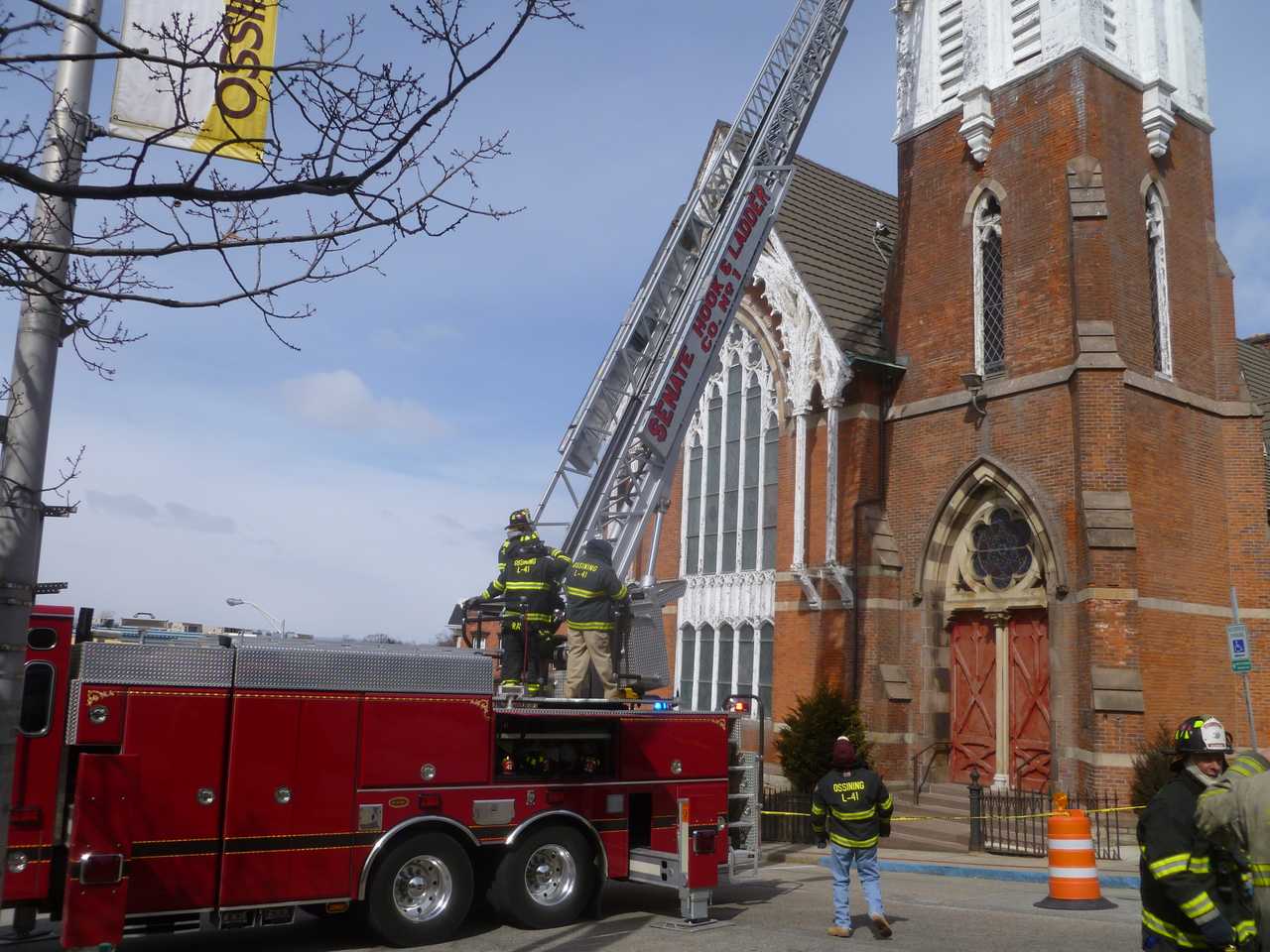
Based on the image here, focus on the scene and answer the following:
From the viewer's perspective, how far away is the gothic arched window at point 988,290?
1902 cm

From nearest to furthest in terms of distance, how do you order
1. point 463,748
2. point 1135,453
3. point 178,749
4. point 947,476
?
point 178,749 < point 463,748 < point 1135,453 < point 947,476

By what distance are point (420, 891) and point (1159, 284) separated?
1496 cm

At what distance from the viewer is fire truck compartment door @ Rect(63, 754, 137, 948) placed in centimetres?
755

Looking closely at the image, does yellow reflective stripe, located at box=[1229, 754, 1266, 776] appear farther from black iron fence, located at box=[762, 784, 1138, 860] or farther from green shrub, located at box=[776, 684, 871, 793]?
green shrub, located at box=[776, 684, 871, 793]

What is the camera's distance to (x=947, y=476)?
19.1 m

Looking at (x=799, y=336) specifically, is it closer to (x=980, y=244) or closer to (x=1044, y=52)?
(x=980, y=244)

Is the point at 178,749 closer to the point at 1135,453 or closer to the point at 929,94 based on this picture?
the point at 1135,453

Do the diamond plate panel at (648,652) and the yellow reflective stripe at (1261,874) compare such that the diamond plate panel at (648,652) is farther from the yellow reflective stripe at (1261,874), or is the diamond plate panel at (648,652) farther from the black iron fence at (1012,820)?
the yellow reflective stripe at (1261,874)

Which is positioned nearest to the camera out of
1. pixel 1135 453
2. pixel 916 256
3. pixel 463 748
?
pixel 463 748

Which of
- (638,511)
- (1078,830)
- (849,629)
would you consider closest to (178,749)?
(638,511)

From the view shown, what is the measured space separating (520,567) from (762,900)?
3941mm

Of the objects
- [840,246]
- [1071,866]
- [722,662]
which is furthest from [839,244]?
[1071,866]

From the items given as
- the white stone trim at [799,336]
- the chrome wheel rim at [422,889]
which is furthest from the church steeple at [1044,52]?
the chrome wheel rim at [422,889]

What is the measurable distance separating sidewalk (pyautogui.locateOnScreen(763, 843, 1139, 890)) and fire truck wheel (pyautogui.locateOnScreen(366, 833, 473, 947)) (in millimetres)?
6348
